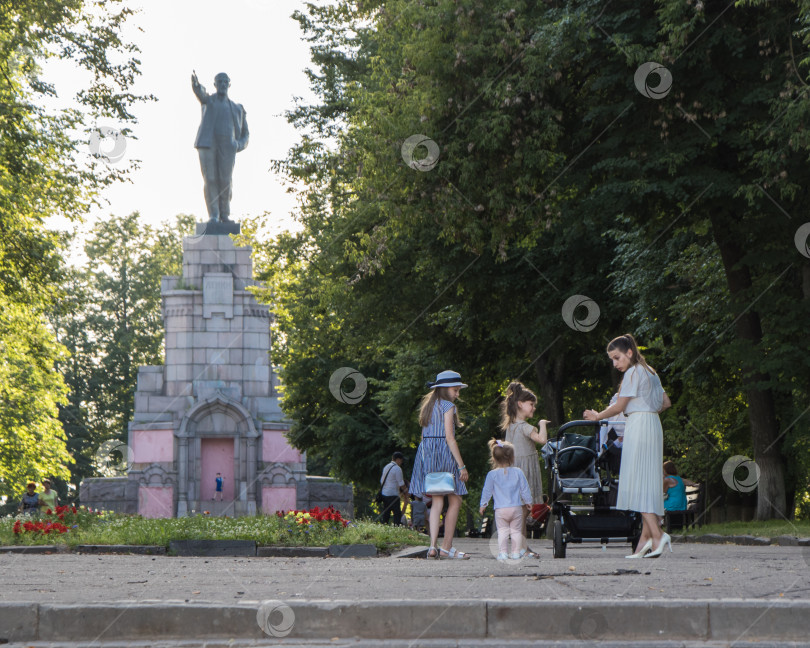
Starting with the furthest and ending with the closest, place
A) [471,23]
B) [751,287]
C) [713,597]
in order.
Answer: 1. [751,287]
2. [471,23]
3. [713,597]

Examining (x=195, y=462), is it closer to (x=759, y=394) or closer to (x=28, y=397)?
(x=28, y=397)

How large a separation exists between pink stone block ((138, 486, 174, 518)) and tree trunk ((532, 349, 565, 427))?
48.2ft

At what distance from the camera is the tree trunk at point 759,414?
20594 millimetres

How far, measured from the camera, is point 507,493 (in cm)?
1201

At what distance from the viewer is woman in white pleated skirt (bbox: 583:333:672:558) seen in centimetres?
1053

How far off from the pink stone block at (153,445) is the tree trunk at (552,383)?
48.3ft

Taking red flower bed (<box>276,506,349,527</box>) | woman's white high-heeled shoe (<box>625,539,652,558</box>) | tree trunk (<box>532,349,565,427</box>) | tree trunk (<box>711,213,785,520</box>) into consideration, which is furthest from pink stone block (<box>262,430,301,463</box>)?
woman's white high-heeled shoe (<box>625,539,652,558</box>)

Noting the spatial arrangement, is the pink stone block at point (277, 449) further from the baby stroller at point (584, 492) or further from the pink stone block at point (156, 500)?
the baby stroller at point (584, 492)

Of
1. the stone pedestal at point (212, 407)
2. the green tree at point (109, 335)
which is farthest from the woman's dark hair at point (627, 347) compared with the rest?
the green tree at point (109, 335)

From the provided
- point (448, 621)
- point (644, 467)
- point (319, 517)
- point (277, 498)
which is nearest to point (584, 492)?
point (644, 467)

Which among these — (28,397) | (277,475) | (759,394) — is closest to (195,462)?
(277,475)

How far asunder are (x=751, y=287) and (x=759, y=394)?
1.84 meters

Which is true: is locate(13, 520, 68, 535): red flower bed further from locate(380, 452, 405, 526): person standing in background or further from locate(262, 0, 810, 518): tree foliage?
locate(380, 452, 405, 526): person standing in background

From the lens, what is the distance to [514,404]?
13.0 m
